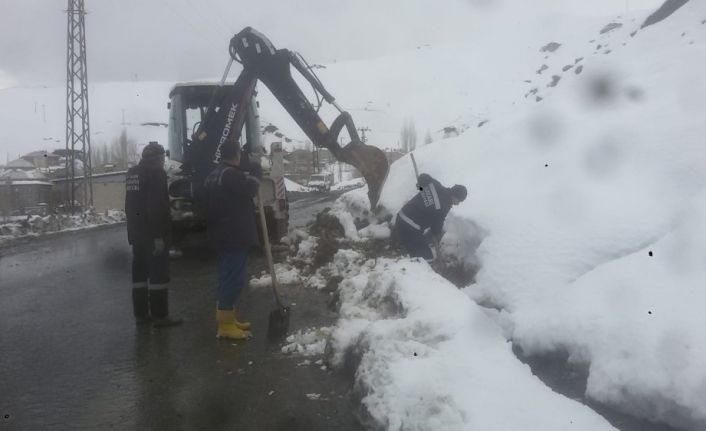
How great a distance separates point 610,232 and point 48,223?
16859mm

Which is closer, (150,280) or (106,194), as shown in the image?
(150,280)

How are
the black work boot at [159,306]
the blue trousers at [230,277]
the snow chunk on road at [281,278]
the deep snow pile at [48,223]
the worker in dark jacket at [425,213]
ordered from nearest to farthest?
the blue trousers at [230,277] < the black work boot at [159,306] < the worker in dark jacket at [425,213] < the snow chunk on road at [281,278] < the deep snow pile at [48,223]

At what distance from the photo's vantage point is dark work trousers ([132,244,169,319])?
586cm

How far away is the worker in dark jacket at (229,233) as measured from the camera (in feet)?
17.5

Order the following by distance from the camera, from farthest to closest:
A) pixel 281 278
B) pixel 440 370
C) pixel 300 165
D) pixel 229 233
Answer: pixel 300 165
pixel 281 278
pixel 229 233
pixel 440 370

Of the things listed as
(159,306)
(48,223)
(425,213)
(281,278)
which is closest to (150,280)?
(159,306)

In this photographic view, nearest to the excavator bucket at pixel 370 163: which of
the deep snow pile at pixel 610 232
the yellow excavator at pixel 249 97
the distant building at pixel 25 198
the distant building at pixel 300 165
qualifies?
the yellow excavator at pixel 249 97

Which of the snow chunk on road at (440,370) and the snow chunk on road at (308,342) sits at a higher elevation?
the snow chunk on road at (440,370)

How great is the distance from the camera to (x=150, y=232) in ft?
19.1

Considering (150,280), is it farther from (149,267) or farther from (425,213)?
(425,213)

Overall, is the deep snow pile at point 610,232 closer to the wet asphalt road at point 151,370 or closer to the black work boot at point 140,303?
the wet asphalt road at point 151,370

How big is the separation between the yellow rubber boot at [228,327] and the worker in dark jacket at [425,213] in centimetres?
257

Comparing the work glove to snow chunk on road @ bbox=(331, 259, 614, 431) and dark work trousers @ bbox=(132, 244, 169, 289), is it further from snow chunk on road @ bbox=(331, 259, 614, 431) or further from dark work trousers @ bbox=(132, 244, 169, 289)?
snow chunk on road @ bbox=(331, 259, 614, 431)

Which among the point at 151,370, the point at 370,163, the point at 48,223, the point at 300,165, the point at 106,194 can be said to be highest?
the point at 370,163
